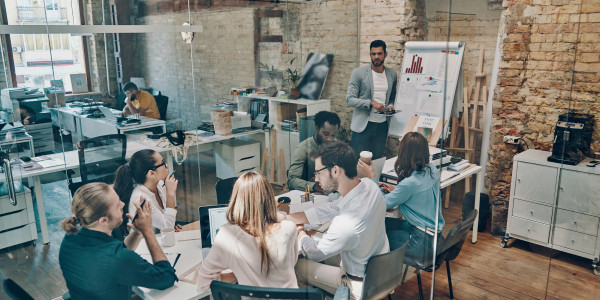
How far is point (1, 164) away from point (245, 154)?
4.76ft

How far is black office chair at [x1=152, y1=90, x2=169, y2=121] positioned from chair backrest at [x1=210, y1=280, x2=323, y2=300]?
1299 millimetres

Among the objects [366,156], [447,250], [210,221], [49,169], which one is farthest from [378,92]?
[49,169]

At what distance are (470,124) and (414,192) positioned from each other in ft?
1.92

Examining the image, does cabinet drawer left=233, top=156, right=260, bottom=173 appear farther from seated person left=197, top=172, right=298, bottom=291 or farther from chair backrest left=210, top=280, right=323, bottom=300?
chair backrest left=210, top=280, right=323, bottom=300

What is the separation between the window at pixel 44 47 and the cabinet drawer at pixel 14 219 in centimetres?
69

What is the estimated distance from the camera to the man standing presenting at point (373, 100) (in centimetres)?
294

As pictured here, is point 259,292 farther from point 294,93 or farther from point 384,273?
point 294,93

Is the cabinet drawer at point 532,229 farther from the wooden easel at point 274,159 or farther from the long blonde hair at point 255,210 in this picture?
the long blonde hair at point 255,210


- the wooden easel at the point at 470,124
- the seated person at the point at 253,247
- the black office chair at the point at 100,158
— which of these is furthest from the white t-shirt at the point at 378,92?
the black office chair at the point at 100,158

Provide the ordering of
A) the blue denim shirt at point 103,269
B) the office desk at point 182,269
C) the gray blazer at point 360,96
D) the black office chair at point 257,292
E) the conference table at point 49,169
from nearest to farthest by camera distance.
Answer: the black office chair at point 257,292 → the blue denim shirt at point 103,269 → the office desk at point 182,269 → the conference table at point 49,169 → the gray blazer at point 360,96

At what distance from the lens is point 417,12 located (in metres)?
2.74

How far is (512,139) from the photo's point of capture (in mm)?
3076

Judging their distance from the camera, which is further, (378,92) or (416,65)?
(378,92)

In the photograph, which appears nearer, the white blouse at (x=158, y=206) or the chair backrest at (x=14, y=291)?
the chair backrest at (x=14, y=291)
